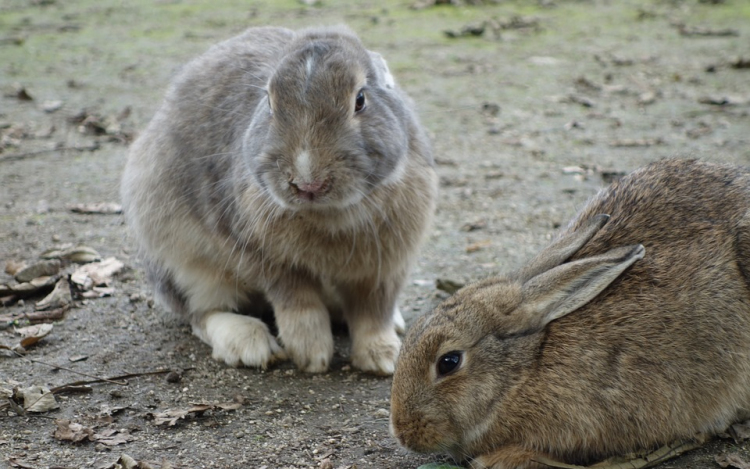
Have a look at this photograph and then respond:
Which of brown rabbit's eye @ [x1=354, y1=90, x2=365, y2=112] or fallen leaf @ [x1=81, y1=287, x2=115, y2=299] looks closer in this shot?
brown rabbit's eye @ [x1=354, y1=90, x2=365, y2=112]

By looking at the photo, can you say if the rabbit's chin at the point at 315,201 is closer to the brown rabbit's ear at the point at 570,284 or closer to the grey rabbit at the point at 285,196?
the grey rabbit at the point at 285,196

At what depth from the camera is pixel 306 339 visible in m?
4.29

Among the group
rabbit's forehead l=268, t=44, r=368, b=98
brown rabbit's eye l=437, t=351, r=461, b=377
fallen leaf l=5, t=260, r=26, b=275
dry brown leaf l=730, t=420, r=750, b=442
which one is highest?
rabbit's forehead l=268, t=44, r=368, b=98

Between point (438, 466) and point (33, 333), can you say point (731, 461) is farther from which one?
point (33, 333)

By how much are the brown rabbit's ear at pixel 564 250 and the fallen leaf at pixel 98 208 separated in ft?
12.3

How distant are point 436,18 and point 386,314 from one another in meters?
8.94

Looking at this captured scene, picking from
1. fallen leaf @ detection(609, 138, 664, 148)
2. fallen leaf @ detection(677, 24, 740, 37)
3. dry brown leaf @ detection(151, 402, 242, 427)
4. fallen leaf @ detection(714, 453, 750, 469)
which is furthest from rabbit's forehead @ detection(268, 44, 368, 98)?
fallen leaf @ detection(677, 24, 740, 37)

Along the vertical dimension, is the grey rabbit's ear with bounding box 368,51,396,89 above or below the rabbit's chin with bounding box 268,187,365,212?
above

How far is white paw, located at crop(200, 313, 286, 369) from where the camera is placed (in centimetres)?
430

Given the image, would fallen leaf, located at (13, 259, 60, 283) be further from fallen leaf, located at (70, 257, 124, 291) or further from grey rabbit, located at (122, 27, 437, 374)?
grey rabbit, located at (122, 27, 437, 374)

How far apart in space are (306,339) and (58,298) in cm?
151

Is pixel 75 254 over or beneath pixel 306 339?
beneath

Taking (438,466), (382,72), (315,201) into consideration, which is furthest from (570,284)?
(382,72)

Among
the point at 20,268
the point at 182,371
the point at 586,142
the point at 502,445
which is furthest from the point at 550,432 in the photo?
the point at 586,142
